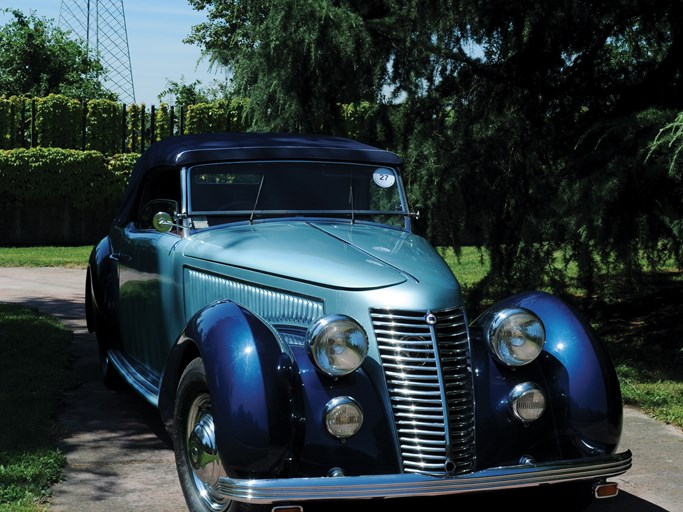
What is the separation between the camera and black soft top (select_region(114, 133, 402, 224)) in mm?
5477

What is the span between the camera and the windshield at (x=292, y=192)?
536 cm

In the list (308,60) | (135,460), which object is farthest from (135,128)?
(135,460)

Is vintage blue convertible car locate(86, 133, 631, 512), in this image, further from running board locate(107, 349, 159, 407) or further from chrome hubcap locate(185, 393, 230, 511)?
running board locate(107, 349, 159, 407)

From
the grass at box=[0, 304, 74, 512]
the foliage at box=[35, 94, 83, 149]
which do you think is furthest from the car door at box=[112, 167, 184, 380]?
the foliage at box=[35, 94, 83, 149]

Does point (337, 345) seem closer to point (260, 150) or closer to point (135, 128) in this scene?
point (260, 150)

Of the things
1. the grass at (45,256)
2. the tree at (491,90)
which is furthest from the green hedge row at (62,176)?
the tree at (491,90)

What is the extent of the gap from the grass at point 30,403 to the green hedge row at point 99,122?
29.6ft

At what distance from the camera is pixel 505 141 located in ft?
29.5

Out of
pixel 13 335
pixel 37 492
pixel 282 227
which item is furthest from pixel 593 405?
pixel 13 335

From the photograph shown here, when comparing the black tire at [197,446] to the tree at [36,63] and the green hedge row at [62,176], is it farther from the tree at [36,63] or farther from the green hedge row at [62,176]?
the tree at [36,63]

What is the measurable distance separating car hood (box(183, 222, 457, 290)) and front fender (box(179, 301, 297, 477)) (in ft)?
1.63

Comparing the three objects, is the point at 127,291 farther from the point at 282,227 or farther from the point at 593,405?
the point at 593,405

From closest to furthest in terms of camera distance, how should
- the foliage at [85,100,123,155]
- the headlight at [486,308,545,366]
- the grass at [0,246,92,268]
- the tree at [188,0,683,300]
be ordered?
the headlight at [486,308,545,366]
the tree at [188,0,683,300]
the grass at [0,246,92,268]
the foliage at [85,100,123,155]

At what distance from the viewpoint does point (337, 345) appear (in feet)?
12.7
